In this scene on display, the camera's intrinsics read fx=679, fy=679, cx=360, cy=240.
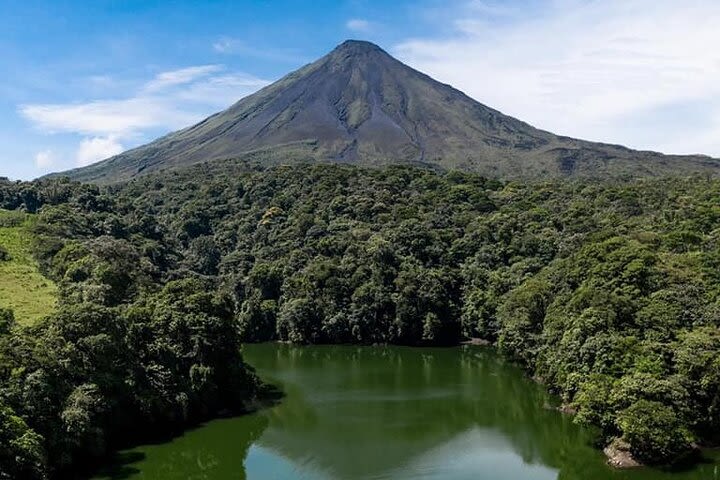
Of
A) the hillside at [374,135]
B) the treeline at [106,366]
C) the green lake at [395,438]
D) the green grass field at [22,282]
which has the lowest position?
the green lake at [395,438]

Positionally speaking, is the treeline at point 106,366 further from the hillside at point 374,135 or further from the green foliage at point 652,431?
the hillside at point 374,135

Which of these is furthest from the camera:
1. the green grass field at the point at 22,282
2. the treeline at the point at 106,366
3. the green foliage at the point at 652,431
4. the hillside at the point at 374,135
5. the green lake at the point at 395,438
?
the hillside at the point at 374,135

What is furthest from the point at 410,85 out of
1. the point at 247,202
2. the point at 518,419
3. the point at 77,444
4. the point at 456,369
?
the point at 77,444

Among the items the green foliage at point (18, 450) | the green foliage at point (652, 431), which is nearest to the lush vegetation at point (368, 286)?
the green foliage at point (652, 431)

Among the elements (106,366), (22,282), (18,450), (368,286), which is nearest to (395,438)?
(106,366)

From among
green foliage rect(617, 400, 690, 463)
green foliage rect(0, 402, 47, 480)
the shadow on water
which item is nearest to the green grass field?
the shadow on water

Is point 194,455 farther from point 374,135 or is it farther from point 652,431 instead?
point 374,135

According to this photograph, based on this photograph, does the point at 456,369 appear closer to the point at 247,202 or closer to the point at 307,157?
the point at 247,202
